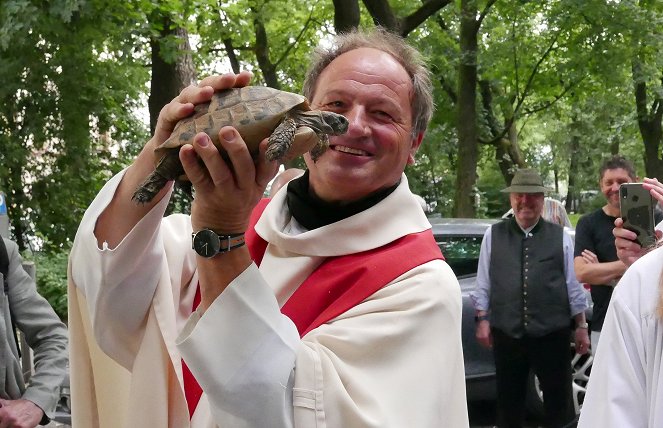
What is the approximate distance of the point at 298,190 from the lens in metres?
2.47

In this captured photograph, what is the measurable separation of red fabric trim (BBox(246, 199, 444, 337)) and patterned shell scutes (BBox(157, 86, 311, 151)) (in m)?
0.43

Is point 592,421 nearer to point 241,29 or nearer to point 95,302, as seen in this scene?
point 95,302

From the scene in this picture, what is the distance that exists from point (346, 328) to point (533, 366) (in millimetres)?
5257

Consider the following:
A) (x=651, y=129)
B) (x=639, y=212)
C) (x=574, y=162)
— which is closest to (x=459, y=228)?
(x=639, y=212)

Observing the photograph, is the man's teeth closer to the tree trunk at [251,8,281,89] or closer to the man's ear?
the man's ear

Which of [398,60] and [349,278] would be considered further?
[398,60]

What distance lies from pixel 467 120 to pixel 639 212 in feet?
41.3

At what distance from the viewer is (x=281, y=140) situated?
Result: 181 centimetres

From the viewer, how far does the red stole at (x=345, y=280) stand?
2.05 m

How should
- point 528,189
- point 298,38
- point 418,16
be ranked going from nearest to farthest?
point 528,189 < point 418,16 < point 298,38

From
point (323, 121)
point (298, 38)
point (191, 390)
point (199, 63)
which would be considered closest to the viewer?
point (323, 121)

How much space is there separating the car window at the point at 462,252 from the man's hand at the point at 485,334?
1.64m

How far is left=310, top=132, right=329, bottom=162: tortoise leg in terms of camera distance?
2.12 m

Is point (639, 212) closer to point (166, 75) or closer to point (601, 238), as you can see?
point (601, 238)
